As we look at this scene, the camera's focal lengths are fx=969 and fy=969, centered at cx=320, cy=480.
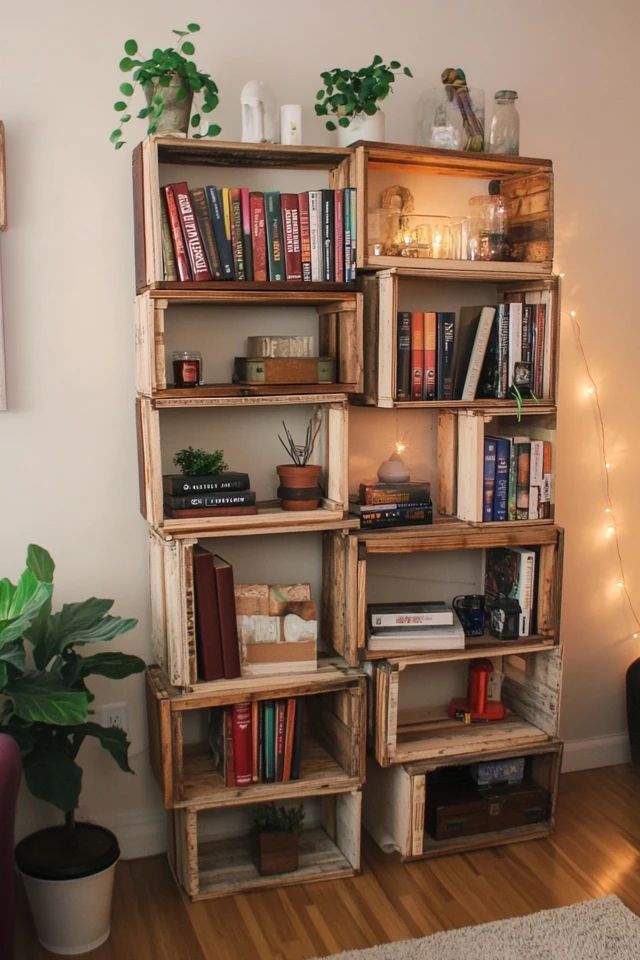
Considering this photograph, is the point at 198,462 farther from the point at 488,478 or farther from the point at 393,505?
the point at 488,478

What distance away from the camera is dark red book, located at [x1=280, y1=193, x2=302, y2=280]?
2463mm

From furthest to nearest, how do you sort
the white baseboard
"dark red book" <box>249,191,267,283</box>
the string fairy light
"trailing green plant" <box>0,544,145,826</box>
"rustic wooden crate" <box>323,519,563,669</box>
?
the white baseboard < the string fairy light < "rustic wooden crate" <box>323,519,563,669</box> < "dark red book" <box>249,191,267,283</box> < "trailing green plant" <box>0,544,145,826</box>

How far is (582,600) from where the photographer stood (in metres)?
3.21

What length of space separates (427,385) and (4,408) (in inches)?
44.1

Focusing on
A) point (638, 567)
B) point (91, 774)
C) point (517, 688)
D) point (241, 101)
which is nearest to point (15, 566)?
point (91, 774)

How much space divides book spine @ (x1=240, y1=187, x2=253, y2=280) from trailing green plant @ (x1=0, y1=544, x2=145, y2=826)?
0.87 meters

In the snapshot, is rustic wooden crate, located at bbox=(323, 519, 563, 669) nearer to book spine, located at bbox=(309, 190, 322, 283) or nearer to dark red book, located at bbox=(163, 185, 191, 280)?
book spine, located at bbox=(309, 190, 322, 283)

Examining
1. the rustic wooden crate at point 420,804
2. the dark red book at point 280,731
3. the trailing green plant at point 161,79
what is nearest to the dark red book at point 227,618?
the dark red book at point 280,731

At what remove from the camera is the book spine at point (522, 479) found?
2752 mm

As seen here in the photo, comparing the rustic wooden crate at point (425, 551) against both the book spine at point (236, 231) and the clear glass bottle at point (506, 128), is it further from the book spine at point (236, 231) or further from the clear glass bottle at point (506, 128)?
the clear glass bottle at point (506, 128)

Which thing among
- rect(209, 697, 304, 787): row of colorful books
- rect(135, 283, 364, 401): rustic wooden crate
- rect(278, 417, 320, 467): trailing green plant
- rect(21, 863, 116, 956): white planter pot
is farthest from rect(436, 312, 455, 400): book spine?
rect(21, 863, 116, 956): white planter pot

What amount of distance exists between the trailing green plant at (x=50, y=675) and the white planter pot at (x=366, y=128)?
1355mm

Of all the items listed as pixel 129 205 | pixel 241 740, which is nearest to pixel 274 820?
pixel 241 740

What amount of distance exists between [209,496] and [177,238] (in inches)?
25.5
